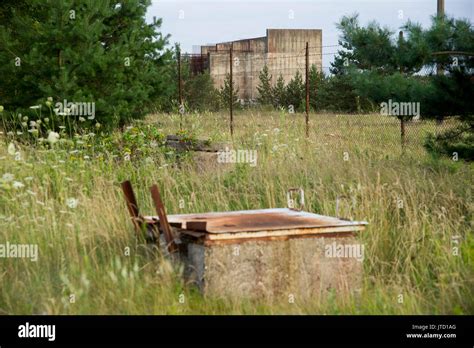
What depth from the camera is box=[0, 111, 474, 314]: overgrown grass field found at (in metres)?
4.62

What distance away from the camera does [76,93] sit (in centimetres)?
1106

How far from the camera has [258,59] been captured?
3241cm

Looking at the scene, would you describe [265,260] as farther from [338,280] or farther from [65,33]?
[65,33]

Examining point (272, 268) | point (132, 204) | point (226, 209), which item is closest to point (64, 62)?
point (226, 209)

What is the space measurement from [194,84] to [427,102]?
64.6 feet

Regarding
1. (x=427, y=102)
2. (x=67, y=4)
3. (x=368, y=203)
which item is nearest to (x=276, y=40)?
(x=67, y=4)

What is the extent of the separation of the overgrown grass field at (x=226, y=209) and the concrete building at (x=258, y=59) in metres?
22.4

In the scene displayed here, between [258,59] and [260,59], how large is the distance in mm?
160

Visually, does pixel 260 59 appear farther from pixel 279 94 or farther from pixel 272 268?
pixel 272 268

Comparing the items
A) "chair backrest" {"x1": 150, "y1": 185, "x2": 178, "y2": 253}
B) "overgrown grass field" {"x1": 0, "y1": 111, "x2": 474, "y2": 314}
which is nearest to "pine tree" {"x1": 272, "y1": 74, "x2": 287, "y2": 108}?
"overgrown grass field" {"x1": 0, "y1": 111, "x2": 474, "y2": 314}

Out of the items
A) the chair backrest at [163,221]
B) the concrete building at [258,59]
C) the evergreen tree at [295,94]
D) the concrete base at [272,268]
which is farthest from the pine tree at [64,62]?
the concrete building at [258,59]

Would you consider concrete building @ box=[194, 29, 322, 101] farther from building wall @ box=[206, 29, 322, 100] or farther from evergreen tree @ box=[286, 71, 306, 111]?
evergreen tree @ box=[286, 71, 306, 111]

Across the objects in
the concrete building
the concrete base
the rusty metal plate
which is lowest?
the concrete base

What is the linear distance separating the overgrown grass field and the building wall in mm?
22468
